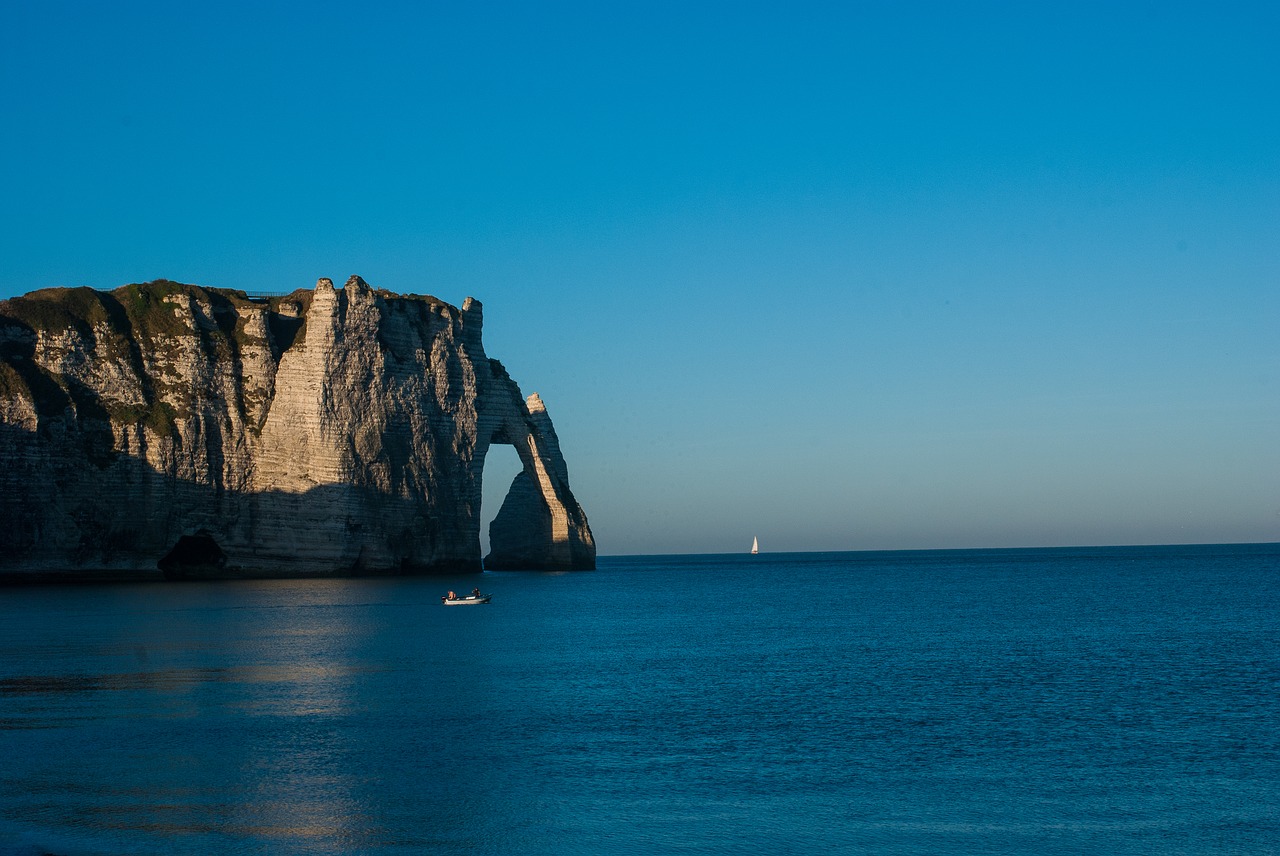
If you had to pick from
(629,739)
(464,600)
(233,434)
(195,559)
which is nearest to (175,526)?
(195,559)

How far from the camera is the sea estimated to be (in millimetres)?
16578

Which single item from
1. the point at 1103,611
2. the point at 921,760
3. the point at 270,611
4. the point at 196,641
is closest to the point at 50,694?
the point at 196,641

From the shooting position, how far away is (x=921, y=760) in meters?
21.3

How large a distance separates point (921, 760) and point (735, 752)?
129 inches

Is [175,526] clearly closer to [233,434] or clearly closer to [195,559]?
[195,559]

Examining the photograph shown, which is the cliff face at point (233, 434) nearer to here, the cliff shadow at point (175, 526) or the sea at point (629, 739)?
the cliff shadow at point (175, 526)

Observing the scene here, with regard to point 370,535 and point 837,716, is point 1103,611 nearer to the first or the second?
point 837,716

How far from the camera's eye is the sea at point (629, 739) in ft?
54.4

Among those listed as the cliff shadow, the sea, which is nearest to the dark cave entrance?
the cliff shadow

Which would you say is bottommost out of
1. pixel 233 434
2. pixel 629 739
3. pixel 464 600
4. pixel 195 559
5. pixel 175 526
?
pixel 629 739

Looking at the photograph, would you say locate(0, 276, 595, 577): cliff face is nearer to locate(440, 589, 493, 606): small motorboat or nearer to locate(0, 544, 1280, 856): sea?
locate(440, 589, 493, 606): small motorboat

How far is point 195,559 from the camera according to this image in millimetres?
79625

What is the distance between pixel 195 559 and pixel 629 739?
6354 cm

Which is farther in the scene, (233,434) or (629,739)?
(233,434)
